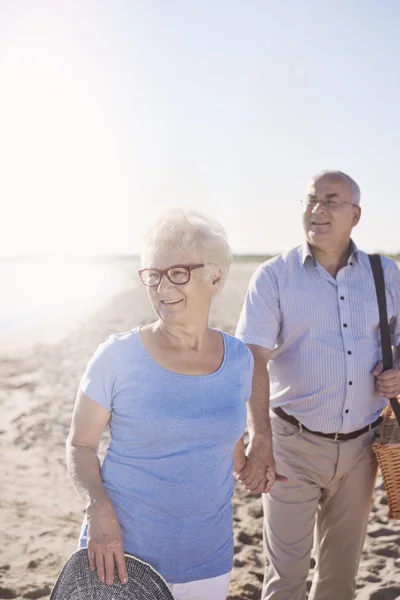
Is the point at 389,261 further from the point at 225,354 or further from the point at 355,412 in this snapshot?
the point at 225,354

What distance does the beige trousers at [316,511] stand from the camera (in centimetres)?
332

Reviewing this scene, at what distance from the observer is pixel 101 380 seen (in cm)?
212

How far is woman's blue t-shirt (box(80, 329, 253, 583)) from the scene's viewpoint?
214 centimetres

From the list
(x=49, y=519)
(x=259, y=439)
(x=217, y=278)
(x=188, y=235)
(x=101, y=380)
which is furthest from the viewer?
(x=49, y=519)

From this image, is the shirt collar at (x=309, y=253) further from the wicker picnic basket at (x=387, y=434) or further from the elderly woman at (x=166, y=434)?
the elderly woman at (x=166, y=434)

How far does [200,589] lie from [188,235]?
136cm

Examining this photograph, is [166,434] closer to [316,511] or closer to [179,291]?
[179,291]

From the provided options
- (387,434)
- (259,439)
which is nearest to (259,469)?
(259,439)

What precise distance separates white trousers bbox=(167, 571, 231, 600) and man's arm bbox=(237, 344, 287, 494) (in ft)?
2.05

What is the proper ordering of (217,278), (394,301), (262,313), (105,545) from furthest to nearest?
(394,301) < (262,313) < (217,278) < (105,545)

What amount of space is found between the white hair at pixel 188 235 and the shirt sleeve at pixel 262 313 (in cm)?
100

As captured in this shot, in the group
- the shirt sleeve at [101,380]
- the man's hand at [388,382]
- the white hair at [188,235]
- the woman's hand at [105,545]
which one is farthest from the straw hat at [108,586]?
the man's hand at [388,382]

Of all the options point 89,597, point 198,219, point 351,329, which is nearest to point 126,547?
point 89,597

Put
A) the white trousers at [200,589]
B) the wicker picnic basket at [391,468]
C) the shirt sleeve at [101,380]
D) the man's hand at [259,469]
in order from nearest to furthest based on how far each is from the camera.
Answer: the shirt sleeve at [101,380] → the white trousers at [200,589] → the man's hand at [259,469] → the wicker picnic basket at [391,468]
